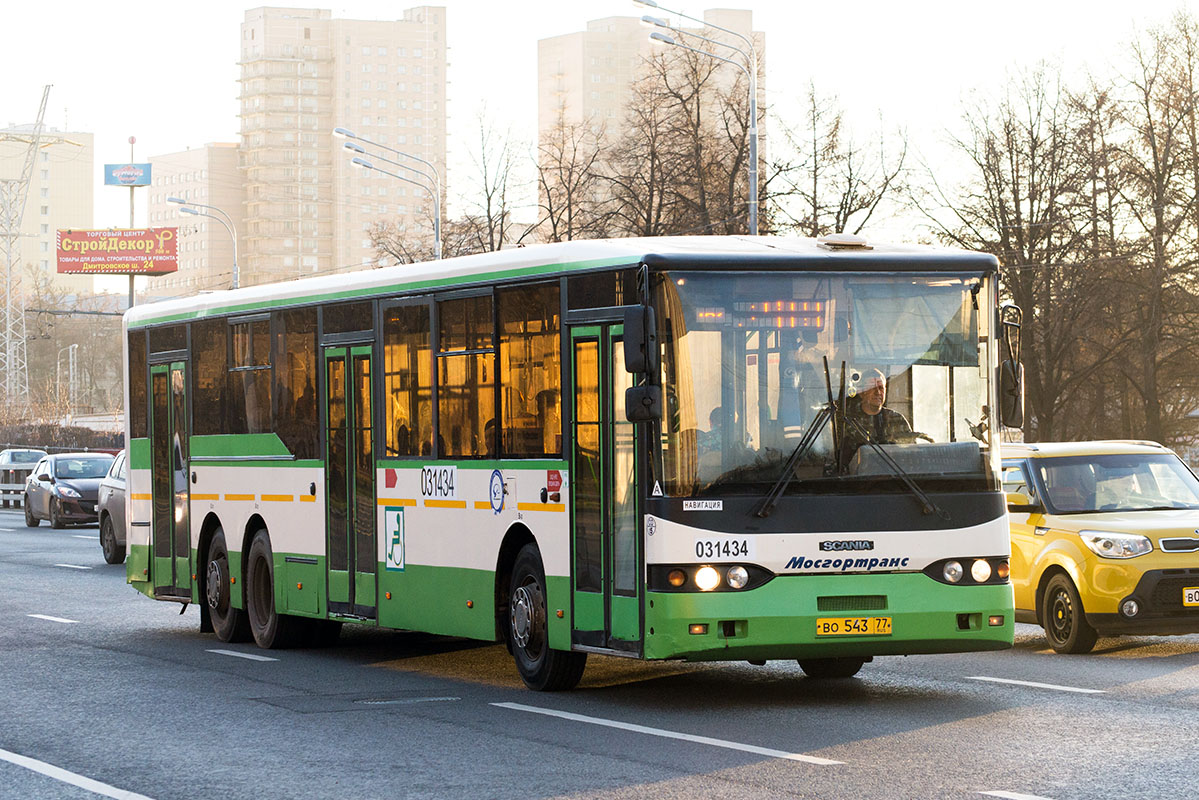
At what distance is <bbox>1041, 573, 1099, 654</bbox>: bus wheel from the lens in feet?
48.2

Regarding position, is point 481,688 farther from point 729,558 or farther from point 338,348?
point 338,348

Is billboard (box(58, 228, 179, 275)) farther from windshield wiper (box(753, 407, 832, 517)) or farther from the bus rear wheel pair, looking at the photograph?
windshield wiper (box(753, 407, 832, 517))

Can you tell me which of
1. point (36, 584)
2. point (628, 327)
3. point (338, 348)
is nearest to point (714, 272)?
point (628, 327)

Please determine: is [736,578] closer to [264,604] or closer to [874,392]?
[874,392]

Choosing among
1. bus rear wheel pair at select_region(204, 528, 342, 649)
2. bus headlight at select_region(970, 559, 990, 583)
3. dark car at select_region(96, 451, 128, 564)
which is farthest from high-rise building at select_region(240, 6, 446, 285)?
bus headlight at select_region(970, 559, 990, 583)

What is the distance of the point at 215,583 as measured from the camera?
17484 millimetres

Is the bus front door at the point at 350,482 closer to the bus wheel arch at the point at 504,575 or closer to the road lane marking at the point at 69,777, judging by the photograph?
the bus wheel arch at the point at 504,575

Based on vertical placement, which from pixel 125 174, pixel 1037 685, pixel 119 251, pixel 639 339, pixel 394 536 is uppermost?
pixel 125 174

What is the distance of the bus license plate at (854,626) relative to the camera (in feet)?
37.2

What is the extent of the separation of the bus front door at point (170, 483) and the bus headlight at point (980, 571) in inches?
339

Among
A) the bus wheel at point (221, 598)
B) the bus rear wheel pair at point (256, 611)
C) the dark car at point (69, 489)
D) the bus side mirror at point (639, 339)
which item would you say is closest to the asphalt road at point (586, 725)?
the bus rear wheel pair at point (256, 611)

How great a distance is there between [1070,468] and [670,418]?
5.71 meters

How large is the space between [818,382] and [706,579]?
1.35 m

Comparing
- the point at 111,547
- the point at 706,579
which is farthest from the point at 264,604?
the point at 111,547
